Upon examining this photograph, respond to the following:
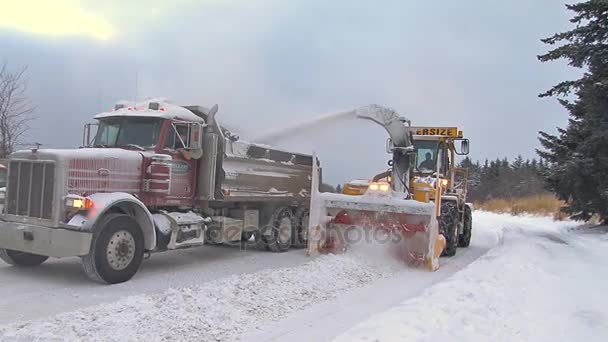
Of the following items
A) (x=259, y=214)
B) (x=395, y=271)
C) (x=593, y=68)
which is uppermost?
(x=593, y=68)

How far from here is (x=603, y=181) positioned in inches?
630

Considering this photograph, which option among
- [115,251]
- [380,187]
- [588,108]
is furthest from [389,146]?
[588,108]

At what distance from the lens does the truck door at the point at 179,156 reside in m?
8.91

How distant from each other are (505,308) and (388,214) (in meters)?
3.87

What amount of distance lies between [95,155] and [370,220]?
5.25m

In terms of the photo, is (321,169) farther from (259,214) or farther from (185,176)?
(185,176)

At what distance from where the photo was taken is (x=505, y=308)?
6.37 m

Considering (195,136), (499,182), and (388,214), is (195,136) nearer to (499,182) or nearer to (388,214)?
(388,214)

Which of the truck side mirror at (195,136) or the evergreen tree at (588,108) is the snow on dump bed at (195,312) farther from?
the evergreen tree at (588,108)

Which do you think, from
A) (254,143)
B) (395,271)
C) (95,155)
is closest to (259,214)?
(254,143)

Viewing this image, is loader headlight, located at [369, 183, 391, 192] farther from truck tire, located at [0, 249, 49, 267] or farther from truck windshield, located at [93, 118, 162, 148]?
truck tire, located at [0, 249, 49, 267]

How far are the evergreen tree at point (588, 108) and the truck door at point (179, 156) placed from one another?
12089 mm

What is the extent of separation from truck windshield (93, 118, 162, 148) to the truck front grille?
1.58 metres

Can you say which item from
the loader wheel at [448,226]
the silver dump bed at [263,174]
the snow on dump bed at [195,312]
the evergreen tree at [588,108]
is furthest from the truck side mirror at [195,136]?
the evergreen tree at [588,108]
